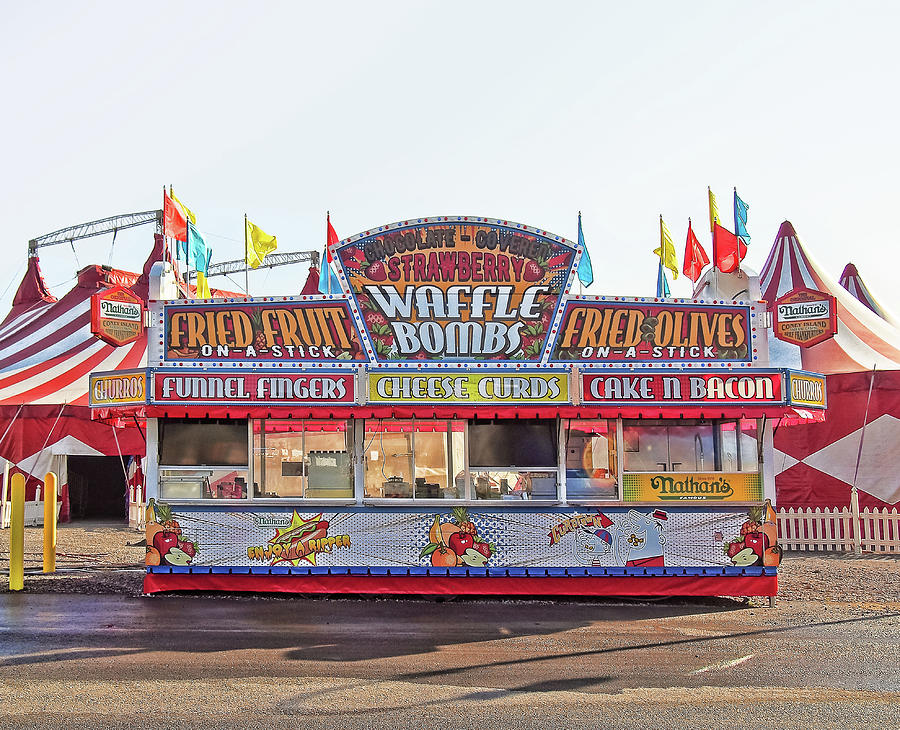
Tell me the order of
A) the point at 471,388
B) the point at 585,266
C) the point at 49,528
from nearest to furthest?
the point at 471,388, the point at 49,528, the point at 585,266

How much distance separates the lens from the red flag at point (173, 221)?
14.5 m

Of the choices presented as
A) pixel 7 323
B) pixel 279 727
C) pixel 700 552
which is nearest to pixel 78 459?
pixel 7 323

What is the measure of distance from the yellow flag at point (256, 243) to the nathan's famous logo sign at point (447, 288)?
26.2 ft

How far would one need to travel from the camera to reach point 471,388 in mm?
11836

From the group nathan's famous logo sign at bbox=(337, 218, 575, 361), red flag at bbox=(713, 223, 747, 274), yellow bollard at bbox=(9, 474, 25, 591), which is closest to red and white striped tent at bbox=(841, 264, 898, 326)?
red flag at bbox=(713, 223, 747, 274)

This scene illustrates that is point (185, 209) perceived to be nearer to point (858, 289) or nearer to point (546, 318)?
point (546, 318)

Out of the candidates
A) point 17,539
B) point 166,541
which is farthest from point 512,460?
point 17,539

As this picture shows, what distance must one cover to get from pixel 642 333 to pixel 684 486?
85.5 inches

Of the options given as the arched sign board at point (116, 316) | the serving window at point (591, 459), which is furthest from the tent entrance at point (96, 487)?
the serving window at point (591, 459)

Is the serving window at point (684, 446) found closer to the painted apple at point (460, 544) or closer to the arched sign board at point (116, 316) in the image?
the painted apple at point (460, 544)

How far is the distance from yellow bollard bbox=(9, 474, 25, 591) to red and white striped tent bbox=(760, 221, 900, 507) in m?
15.4

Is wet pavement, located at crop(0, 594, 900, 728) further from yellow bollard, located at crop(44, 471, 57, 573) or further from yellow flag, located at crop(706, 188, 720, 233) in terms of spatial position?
yellow flag, located at crop(706, 188, 720, 233)

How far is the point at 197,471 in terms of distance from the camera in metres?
12.3

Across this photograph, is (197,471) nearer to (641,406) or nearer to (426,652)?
(426,652)
